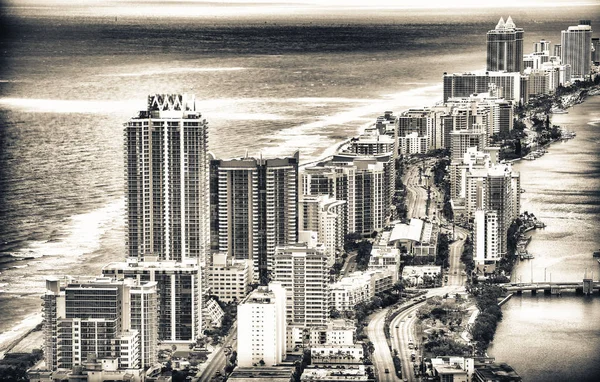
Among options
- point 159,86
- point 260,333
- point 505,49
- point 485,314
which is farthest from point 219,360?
point 505,49

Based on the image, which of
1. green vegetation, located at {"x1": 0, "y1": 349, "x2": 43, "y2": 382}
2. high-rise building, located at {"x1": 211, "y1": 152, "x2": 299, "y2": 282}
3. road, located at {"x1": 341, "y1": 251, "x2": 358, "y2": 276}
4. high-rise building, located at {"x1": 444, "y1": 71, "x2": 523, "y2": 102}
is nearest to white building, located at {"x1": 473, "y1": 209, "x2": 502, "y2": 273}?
road, located at {"x1": 341, "y1": 251, "x2": 358, "y2": 276}

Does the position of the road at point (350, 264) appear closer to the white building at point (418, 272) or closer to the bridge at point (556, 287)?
the white building at point (418, 272)

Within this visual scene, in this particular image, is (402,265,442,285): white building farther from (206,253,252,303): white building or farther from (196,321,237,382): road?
(196,321,237,382): road

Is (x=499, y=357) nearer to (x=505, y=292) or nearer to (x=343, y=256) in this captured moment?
(x=505, y=292)

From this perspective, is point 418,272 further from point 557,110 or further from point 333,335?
point 557,110

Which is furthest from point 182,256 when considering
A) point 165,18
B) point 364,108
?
point 165,18

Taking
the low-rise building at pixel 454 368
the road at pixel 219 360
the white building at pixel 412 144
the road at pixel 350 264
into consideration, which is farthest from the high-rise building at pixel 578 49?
the low-rise building at pixel 454 368
